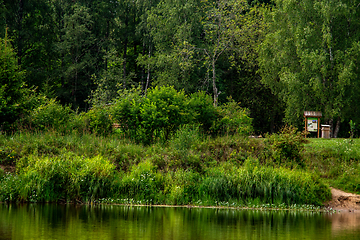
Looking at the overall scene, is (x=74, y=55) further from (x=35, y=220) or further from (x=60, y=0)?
(x=35, y=220)

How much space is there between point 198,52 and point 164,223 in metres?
26.6

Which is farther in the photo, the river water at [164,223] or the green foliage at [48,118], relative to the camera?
the green foliage at [48,118]

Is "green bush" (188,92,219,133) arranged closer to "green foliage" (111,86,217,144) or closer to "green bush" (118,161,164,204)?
"green foliage" (111,86,217,144)

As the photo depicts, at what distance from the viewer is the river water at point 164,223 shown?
9.81m

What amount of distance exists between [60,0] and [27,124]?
87.4 ft

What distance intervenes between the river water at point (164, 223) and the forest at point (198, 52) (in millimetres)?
9565

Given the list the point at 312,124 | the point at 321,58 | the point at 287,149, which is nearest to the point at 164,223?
the point at 287,149

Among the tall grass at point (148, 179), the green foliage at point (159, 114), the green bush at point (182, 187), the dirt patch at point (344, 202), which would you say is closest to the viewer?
the tall grass at point (148, 179)

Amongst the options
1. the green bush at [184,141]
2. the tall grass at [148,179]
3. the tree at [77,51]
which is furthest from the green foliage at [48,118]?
the tree at [77,51]

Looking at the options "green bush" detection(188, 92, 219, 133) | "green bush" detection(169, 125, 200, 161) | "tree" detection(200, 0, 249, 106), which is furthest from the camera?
"tree" detection(200, 0, 249, 106)

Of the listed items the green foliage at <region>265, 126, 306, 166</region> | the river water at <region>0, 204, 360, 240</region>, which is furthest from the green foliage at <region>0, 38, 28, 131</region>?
the green foliage at <region>265, 126, 306, 166</region>

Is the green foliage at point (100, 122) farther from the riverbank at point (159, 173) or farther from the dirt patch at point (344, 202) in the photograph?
the dirt patch at point (344, 202)

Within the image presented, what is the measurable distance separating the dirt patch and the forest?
1145 centimetres

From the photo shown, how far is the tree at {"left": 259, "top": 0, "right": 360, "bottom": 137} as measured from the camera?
30.5 metres
